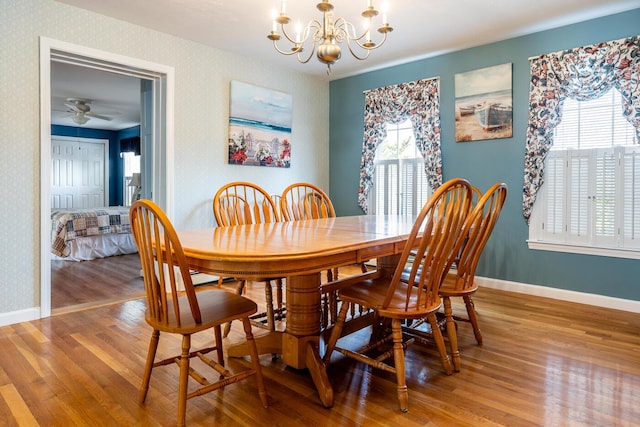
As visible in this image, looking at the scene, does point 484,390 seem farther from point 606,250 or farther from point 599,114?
point 599,114

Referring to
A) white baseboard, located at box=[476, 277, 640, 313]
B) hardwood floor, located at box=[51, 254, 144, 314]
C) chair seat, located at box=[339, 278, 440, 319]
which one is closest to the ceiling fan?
hardwood floor, located at box=[51, 254, 144, 314]

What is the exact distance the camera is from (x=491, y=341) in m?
2.49

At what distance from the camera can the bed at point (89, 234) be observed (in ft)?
17.1

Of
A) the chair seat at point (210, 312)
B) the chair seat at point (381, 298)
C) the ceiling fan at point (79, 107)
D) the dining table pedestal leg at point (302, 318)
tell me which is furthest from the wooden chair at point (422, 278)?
the ceiling fan at point (79, 107)

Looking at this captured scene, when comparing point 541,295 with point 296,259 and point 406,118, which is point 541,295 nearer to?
point 406,118

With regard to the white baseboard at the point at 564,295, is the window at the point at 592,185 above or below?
above

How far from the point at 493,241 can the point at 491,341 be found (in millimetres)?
1646

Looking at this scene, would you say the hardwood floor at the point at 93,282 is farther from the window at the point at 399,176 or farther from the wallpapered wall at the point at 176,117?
the window at the point at 399,176

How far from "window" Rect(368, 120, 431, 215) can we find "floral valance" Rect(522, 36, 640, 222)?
1.10m

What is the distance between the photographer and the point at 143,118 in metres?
4.18

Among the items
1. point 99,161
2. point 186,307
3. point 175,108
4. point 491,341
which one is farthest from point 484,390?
point 99,161

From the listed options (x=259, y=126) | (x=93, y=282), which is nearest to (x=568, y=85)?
(x=259, y=126)

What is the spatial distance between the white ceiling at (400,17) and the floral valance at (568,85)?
0.30 m

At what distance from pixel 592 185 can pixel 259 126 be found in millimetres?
3229
